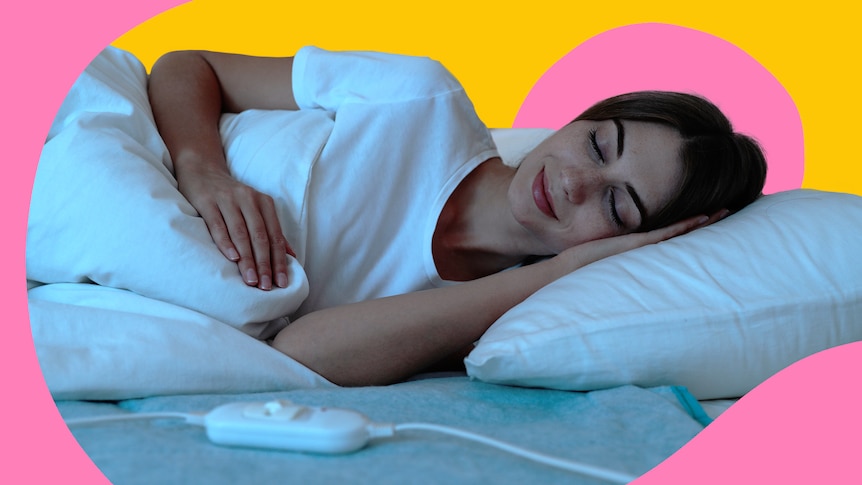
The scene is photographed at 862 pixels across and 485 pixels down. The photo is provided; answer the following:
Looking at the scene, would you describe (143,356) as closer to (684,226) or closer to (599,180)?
(599,180)

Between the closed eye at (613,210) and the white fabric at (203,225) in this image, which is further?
the closed eye at (613,210)

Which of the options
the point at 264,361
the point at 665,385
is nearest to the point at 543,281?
the point at 665,385

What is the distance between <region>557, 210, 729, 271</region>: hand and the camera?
1288mm

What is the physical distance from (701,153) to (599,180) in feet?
0.65

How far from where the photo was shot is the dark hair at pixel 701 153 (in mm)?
1326

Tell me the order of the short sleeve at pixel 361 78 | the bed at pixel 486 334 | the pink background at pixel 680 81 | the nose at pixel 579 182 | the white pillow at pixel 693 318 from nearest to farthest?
1. the bed at pixel 486 334
2. the white pillow at pixel 693 318
3. the nose at pixel 579 182
4. the short sleeve at pixel 361 78
5. the pink background at pixel 680 81

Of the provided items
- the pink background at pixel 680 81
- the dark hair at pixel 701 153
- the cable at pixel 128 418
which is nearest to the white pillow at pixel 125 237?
the cable at pixel 128 418

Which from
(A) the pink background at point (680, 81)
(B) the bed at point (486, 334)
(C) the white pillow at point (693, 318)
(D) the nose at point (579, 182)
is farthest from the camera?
(A) the pink background at point (680, 81)

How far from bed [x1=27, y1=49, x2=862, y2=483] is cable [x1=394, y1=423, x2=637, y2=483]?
0.04 ft

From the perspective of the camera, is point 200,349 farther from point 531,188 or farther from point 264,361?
point 531,188

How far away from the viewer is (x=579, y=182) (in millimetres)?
1272

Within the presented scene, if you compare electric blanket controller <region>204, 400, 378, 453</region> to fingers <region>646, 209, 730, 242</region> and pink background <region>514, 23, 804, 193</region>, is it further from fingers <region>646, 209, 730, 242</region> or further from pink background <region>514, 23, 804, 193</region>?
pink background <region>514, 23, 804, 193</region>

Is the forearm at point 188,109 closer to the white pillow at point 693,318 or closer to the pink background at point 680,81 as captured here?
the white pillow at point 693,318

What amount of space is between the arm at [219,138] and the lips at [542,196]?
429mm
